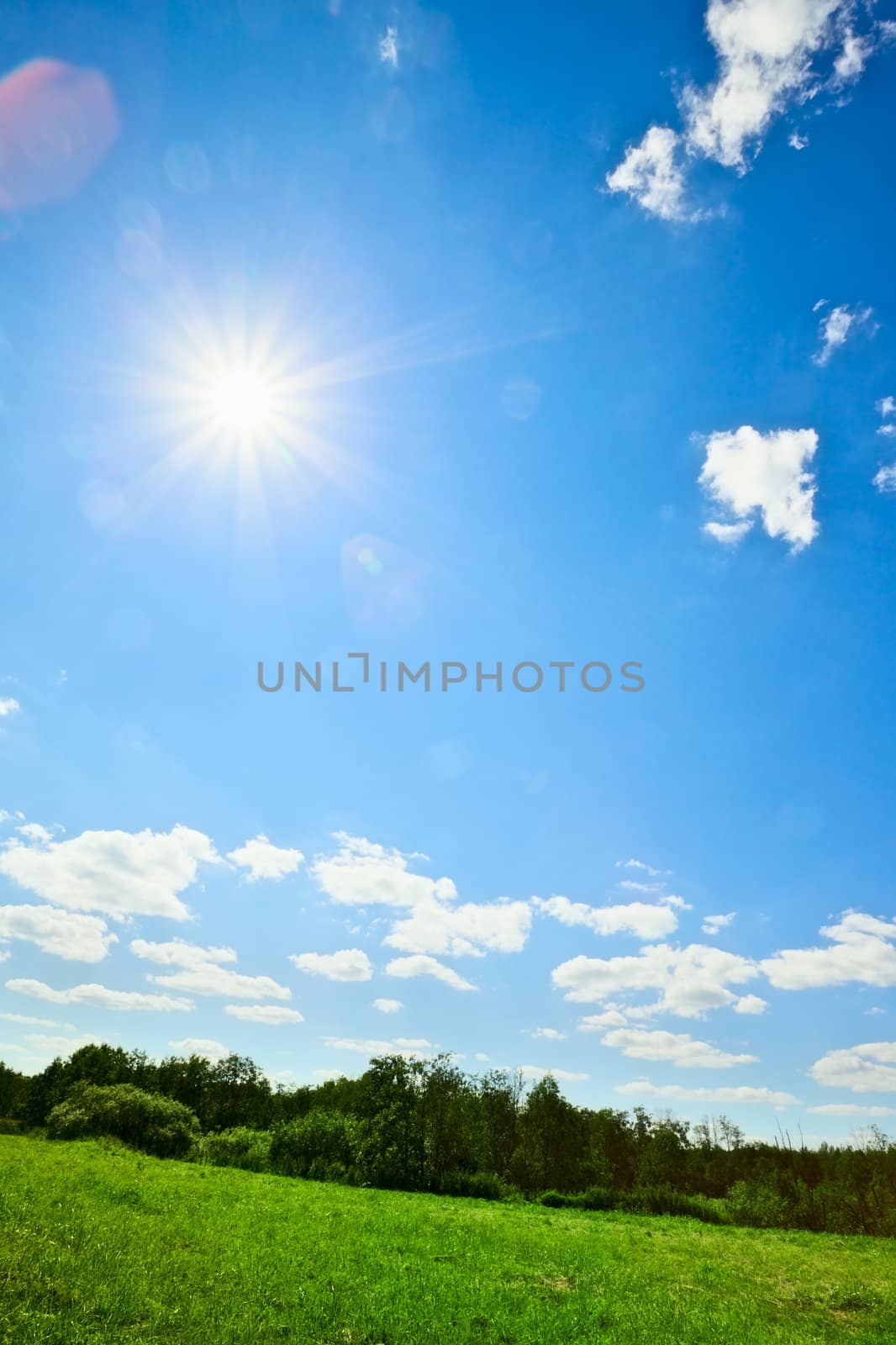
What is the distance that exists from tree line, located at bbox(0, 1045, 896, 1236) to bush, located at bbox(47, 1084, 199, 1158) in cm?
11

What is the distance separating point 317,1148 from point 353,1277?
1502 inches

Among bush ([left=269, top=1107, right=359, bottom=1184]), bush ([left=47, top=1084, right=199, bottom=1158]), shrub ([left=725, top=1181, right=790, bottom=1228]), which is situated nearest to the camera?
bush ([left=47, top=1084, right=199, bottom=1158])

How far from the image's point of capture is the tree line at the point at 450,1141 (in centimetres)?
4856

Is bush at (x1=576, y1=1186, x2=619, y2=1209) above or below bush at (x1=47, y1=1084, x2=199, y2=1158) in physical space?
below

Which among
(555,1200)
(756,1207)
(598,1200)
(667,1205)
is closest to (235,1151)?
(555,1200)

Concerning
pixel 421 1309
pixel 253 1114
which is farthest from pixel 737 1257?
pixel 253 1114

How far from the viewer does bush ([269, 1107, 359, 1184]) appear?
4678 centimetres

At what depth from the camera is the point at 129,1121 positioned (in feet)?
155

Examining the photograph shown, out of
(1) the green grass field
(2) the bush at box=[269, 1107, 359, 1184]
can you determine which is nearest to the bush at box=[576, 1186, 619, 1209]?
(2) the bush at box=[269, 1107, 359, 1184]

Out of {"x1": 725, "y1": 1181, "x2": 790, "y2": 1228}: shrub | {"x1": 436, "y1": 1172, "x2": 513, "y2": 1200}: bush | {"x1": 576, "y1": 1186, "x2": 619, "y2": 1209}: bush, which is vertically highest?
{"x1": 436, "y1": 1172, "x2": 513, "y2": 1200}: bush

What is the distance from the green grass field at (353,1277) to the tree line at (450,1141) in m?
22.9

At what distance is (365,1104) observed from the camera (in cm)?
5347

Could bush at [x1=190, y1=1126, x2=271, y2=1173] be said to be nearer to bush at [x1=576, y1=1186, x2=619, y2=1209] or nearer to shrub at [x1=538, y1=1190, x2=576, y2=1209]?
shrub at [x1=538, y1=1190, x2=576, y2=1209]

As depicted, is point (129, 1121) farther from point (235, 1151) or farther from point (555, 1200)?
point (555, 1200)
